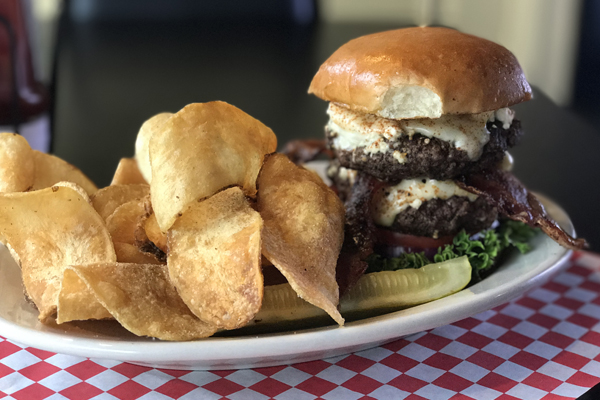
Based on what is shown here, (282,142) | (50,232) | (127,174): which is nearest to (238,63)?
(282,142)

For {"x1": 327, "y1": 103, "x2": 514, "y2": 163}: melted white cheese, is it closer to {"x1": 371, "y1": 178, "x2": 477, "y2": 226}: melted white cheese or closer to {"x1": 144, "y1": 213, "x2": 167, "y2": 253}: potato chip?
{"x1": 371, "y1": 178, "x2": 477, "y2": 226}: melted white cheese

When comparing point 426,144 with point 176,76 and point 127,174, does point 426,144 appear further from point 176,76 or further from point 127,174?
point 176,76

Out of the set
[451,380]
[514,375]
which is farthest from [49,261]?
[514,375]

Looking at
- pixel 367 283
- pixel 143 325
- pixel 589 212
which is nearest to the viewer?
pixel 143 325

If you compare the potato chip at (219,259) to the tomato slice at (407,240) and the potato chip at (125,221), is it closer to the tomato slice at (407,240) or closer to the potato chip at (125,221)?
the potato chip at (125,221)

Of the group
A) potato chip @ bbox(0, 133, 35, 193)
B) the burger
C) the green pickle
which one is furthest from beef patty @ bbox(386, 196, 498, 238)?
potato chip @ bbox(0, 133, 35, 193)

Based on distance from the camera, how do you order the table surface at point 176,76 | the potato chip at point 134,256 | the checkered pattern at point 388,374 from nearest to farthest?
the checkered pattern at point 388,374, the potato chip at point 134,256, the table surface at point 176,76

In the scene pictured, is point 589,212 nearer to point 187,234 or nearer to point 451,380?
point 451,380

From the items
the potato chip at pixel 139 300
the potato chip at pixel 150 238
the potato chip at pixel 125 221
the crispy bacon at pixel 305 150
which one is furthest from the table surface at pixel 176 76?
the potato chip at pixel 139 300
